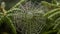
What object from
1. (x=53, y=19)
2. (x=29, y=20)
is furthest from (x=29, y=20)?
(x=53, y=19)

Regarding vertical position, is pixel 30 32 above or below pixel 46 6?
below

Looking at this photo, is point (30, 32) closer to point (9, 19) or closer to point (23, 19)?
point (23, 19)

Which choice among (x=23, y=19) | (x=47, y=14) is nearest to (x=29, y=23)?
(x=23, y=19)

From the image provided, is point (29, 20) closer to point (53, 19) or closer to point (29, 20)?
point (29, 20)

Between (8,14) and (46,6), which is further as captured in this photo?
(46,6)
